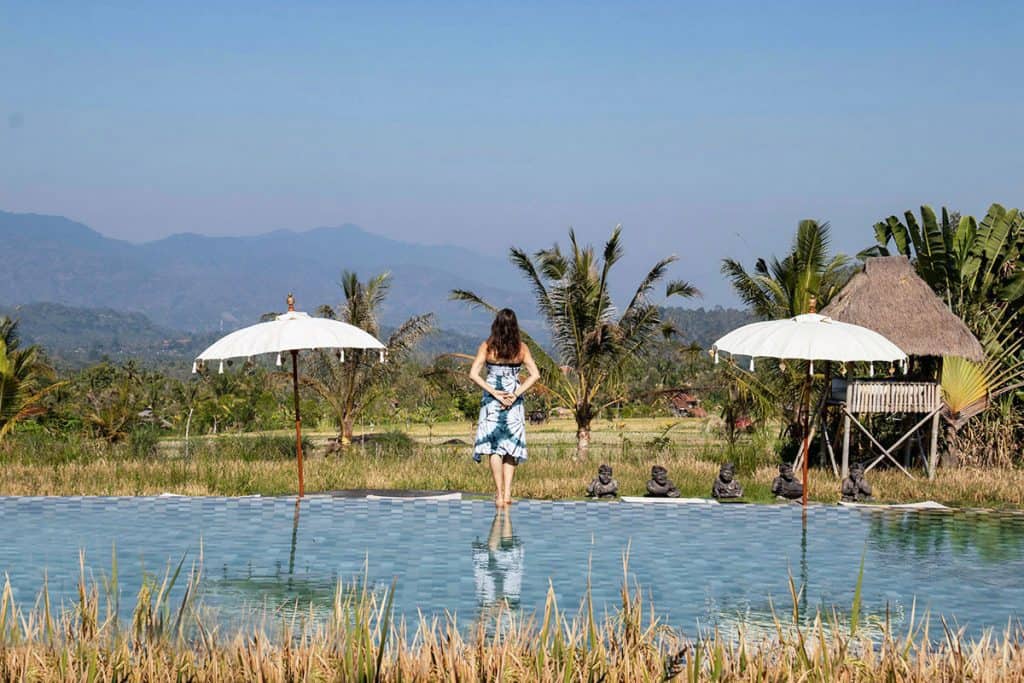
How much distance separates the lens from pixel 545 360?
2339 cm

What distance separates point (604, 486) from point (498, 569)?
15.7ft

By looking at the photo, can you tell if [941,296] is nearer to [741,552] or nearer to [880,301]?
[880,301]

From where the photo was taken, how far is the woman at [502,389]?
12031mm

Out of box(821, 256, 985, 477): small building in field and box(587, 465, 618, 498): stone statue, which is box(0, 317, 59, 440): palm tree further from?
box(821, 256, 985, 477): small building in field

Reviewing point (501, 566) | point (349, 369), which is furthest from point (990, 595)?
point (349, 369)

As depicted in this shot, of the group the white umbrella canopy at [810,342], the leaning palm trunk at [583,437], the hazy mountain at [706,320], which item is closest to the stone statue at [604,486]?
the white umbrella canopy at [810,342]

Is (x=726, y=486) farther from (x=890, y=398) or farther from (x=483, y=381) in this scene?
(x=890, y=398)

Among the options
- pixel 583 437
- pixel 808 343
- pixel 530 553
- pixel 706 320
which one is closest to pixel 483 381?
pixel 530 553

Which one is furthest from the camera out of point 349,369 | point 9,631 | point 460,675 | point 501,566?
point 349,369

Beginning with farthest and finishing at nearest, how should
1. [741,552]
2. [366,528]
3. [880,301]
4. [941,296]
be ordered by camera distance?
[941,296] < [880,301] < [366,528] < [741,552]

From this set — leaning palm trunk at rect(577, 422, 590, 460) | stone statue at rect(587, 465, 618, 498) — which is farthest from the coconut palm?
stone statue at rect(587, 465, 618, 498)

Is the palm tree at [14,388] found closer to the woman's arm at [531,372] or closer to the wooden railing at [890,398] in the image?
the woman's arm at [531,372]

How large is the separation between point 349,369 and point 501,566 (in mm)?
18271

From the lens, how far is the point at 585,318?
76.9 feet
